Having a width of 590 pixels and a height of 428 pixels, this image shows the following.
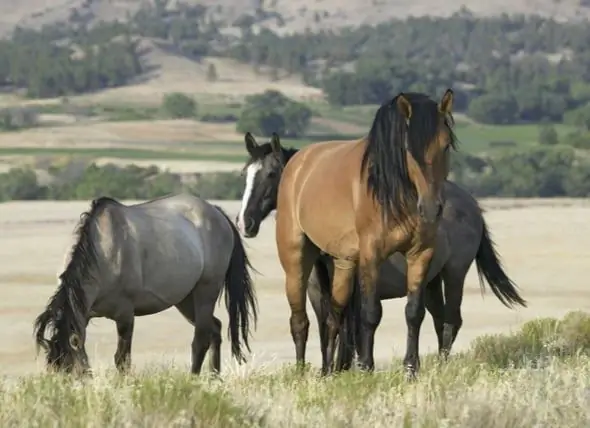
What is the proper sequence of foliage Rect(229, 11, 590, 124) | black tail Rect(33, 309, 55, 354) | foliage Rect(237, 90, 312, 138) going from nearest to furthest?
black tail Rect(33, 309, 55, 354)
foliage Rect(237, 90, 312, 138)
foliage Rect(229, 11, 590, 124)

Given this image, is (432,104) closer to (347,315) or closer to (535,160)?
(347,315)

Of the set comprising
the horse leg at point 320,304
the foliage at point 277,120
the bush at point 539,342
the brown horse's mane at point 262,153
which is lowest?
the foliage at point 277,120

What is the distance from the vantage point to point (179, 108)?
317ft

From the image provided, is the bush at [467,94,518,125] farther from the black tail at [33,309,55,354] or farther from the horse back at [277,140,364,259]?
the black tail at [33,309,55,354]

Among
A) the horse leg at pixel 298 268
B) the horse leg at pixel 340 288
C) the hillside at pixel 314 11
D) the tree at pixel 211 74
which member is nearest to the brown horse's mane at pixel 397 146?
the horse leg at pixel 340 288

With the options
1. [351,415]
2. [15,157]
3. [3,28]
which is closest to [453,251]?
[351,415]

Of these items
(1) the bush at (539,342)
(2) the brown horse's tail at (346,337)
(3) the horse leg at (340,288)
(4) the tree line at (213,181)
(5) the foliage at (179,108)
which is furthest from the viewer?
(5) the foliage at (179,108)

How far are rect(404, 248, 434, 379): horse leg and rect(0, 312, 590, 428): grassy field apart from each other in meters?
0.18

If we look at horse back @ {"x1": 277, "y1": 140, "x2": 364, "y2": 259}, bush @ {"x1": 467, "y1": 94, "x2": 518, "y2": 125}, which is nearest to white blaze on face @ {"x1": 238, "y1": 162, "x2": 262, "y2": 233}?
horse back @ {"x1": 277, "y1": 140, "x2": 364, "y2": 259}

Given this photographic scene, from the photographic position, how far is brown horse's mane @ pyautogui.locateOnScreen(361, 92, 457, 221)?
8.94 meters

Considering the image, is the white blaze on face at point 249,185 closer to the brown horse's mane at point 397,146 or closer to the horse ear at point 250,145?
the horse ear at point 250,145

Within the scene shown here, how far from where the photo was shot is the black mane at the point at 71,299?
33.0 ft

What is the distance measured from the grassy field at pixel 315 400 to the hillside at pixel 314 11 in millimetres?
177297

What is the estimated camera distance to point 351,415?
761 cm
